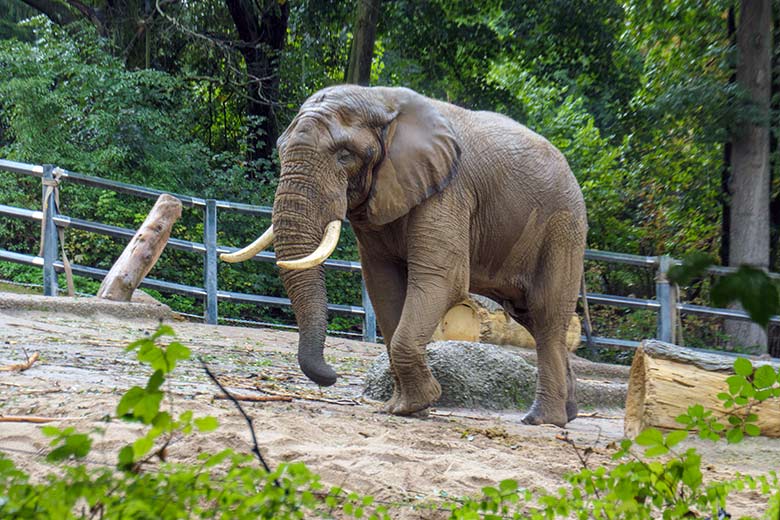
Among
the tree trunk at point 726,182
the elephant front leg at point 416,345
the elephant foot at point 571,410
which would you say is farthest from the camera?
the tree trunk at point 726,182

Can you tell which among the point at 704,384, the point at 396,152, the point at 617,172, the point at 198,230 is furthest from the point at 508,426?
the point at 617,172

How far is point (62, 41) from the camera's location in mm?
17391

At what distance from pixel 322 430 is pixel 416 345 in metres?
1.49

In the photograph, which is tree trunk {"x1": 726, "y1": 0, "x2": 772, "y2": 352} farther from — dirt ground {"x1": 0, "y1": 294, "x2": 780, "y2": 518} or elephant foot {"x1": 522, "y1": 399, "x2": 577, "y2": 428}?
elephant foot {"x1": 522, "y1": 399, "x2": 577, "y2": 428}

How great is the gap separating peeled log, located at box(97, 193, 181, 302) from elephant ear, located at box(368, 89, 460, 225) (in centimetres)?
493

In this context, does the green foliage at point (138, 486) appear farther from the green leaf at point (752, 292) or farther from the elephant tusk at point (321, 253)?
the elephant tusk at point (321, 253)

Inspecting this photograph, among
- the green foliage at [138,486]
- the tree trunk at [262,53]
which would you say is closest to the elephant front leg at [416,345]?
the green foliage at [138,486]

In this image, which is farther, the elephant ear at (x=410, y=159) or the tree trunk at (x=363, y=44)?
the tree trunk at (x=363, y=44)

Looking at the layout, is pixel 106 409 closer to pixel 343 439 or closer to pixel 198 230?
pixel 343 439

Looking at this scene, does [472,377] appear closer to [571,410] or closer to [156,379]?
[571,410]

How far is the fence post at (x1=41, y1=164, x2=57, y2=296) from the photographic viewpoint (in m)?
11.1

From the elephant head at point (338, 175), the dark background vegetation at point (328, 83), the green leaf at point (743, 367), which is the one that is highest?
the dark background vegetation at point (328, 83)

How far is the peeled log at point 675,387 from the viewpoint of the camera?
19.3 feet

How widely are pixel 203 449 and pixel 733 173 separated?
12.7 metres
